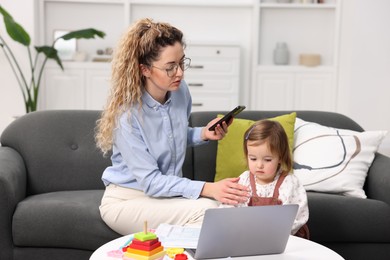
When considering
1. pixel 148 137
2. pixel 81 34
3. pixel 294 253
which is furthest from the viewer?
pixel 81 34

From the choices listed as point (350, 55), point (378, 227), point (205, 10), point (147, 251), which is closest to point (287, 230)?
point (147, 251)

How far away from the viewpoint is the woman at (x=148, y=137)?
234 centimetres

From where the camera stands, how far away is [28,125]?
3.18 metres

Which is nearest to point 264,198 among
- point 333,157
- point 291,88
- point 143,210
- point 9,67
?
point 143,210

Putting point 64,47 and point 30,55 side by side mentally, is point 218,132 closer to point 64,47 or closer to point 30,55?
point 30,55

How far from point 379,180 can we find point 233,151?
28.7 inches

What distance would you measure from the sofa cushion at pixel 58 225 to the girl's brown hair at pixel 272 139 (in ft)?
2.63

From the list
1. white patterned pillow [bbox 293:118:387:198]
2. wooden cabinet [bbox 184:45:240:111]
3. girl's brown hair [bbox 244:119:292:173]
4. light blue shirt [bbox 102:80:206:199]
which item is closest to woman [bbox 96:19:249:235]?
light blue shirt [bbox 102:80:206:199]

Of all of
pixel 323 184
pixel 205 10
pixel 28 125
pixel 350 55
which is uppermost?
pixel 205 10

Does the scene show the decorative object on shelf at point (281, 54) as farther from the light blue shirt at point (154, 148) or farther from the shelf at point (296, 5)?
the light blue shirt at point (154, 148)

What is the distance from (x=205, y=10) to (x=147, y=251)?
15.2ft

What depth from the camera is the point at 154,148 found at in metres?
2.44

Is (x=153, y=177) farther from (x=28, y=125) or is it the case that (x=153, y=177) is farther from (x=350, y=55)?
(x=350, y=55)

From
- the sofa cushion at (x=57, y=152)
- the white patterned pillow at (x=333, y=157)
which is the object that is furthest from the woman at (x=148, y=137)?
the white patterned pillow at (x=333, y=157)
